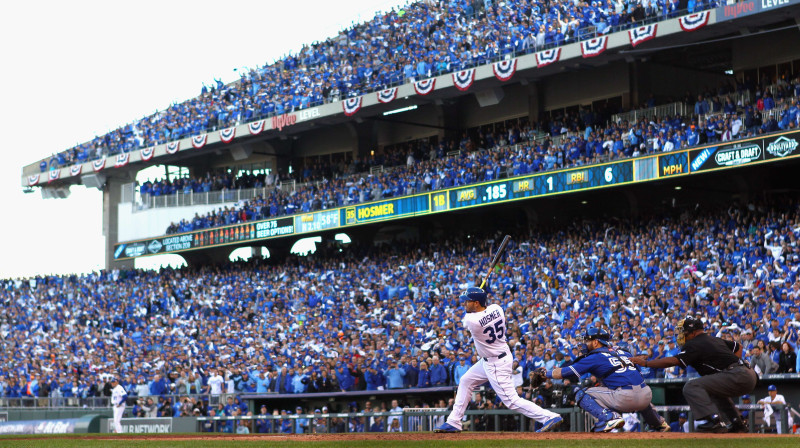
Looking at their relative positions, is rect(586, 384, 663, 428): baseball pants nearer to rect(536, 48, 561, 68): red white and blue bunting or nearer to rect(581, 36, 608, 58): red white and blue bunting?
rect(581, 36, 608, 58): red white and blue bunting

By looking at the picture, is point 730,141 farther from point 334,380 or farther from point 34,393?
point 34,393

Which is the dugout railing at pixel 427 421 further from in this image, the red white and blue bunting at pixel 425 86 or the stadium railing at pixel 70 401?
the red white and blue bunting at pixel 425 86

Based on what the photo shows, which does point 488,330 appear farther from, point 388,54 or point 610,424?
point 388,54

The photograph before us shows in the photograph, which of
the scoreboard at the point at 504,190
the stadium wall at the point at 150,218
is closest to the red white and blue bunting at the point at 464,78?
the scoreboard at the point at 504,190

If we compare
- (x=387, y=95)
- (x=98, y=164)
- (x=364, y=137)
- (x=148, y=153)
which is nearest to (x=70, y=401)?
(x=387, y=95)

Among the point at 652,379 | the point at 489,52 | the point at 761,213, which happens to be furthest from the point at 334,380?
the point at 489,52

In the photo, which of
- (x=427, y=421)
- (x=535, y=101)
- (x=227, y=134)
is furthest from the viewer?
(x=227, y=134)
